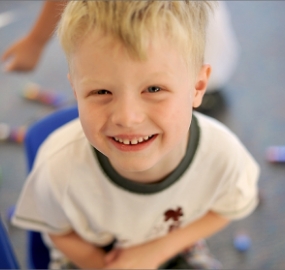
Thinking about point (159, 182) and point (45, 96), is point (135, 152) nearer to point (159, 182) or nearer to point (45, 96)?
point (159, 182)

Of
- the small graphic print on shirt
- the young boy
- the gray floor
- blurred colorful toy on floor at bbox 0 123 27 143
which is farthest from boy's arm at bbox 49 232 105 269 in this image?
blurred colorful toy on floor at bbox 0 123 27 143

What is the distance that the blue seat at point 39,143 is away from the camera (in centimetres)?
86

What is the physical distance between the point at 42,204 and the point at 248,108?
1134 mm

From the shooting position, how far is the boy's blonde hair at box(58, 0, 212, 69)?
48 cm

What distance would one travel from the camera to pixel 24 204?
0.78 metres

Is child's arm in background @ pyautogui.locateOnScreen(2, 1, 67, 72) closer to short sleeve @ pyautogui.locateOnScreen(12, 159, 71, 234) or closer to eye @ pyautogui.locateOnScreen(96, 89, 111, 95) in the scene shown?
short sleeve @ pyautogui.locateOnScreen(12, 159, 71, 234)

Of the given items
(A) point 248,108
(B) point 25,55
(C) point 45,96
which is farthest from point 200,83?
(C) point 45,96

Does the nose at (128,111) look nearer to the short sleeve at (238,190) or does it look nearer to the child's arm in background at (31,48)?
the short sleeve at (238,190)

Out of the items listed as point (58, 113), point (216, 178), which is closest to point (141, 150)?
point (216, 178)

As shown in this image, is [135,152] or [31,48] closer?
[135,152]

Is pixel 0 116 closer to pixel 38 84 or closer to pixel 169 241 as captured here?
pixel 38 84

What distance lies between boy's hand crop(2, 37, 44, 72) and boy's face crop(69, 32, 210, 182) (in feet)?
1.93

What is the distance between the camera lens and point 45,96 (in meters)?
1.78

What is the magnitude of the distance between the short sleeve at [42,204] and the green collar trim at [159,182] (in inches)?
3.3
